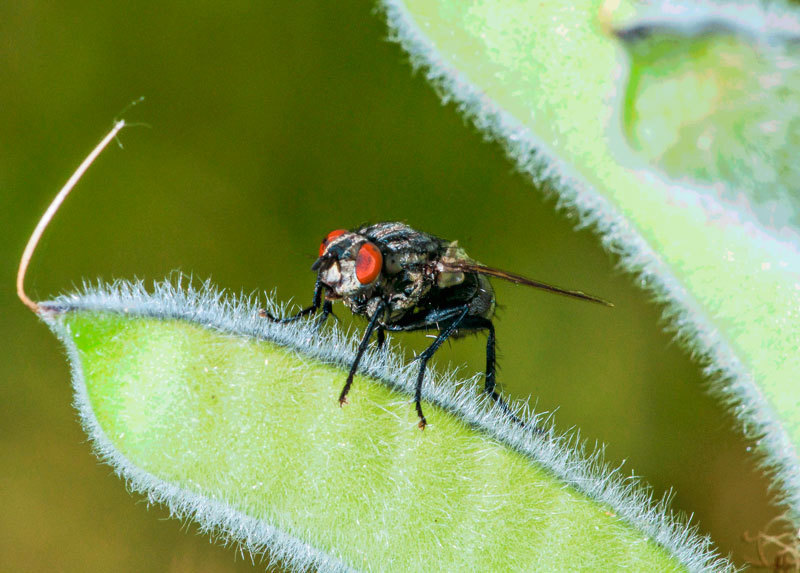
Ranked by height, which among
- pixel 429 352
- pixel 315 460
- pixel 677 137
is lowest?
pixel 315 460

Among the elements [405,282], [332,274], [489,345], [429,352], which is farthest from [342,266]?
[489,345]

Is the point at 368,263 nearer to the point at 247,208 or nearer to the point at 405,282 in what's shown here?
the point at 405,282

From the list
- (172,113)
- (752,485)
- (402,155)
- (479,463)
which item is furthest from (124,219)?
(752,485)

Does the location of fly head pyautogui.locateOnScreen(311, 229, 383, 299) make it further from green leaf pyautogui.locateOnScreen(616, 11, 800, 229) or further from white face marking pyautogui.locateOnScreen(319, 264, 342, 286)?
green leaf pyautogui.locateOnScreen(616, 11, 800, 229)

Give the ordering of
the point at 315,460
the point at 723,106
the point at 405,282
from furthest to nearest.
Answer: the point at 405,282 < the point at 315,460 < the point at 723,106

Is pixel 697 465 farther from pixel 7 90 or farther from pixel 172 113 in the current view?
pixel 7 90

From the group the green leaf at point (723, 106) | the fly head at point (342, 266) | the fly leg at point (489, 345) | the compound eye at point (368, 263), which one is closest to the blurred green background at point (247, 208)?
the fly leg at point (489, 345)

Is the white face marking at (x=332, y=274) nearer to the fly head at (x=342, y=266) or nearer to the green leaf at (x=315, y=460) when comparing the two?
the fly head at (x=342, y=266)
